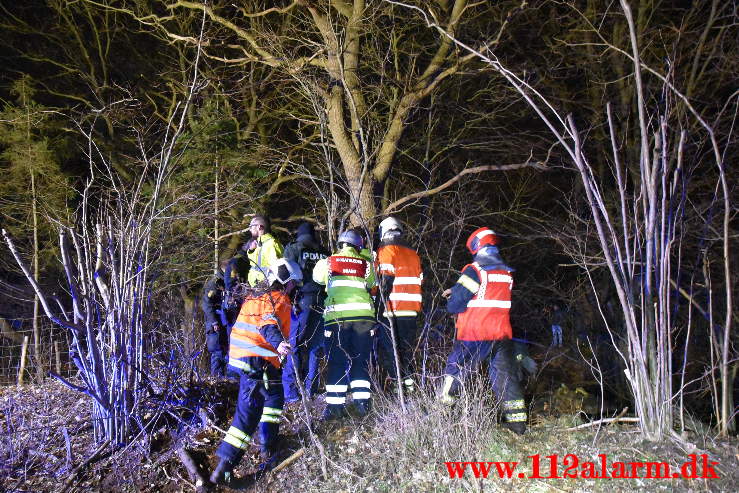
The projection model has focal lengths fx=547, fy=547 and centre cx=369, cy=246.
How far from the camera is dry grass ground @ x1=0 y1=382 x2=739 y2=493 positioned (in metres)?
4.01

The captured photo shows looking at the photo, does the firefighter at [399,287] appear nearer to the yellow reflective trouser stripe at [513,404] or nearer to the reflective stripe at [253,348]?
the yellow reflective trouser stripe at [513,404]

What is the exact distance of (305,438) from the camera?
17.2ft

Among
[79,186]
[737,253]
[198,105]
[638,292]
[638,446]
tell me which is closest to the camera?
[638,446]

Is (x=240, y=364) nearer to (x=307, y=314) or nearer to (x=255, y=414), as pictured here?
(x=255, y=414)

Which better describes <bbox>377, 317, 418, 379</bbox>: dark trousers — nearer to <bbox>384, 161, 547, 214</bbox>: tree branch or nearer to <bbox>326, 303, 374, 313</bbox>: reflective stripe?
<bbox>326, 303, 374, 313</bbox>: reflective stripe

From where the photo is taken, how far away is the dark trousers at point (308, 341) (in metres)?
6.26

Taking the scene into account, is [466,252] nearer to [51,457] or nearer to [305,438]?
[305,438]

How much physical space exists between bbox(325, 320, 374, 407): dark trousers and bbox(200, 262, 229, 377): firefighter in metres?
1.40

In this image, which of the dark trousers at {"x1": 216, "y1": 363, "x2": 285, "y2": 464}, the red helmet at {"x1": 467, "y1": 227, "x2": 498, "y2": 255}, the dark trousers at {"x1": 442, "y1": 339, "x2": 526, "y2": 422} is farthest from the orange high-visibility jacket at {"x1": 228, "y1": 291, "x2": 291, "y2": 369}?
the red helmet at {"x1": 467, "y1": 227, "x2": 498, "y2": 255}

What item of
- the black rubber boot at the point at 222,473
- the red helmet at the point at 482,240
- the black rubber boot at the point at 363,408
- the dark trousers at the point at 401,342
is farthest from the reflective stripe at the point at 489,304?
the black rubber boot at the point at 222,473

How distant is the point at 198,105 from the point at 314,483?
313 inches

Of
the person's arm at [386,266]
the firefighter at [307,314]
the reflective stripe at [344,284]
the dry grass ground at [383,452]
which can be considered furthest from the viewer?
the firefighter at [307,314]

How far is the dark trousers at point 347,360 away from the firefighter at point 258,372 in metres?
0.79

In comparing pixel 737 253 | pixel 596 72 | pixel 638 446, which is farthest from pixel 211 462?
pixel 596 72
